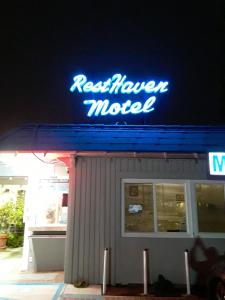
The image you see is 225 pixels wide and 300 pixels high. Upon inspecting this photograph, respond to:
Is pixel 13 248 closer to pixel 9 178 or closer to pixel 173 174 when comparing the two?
pixel 9 178

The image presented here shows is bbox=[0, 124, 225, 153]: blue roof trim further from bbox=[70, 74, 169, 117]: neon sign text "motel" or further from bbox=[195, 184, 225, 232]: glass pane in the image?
bbox=[70, 74, 169, 117]: neon sign text "motel"

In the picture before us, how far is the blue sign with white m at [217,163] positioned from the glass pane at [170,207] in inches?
57.3

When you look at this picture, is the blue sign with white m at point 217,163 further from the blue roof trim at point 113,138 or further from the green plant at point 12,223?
the green plant at point 12,223

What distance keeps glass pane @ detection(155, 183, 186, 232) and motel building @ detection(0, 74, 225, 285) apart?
0.03 m

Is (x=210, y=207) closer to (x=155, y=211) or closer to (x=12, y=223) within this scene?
(x=155, y=211)

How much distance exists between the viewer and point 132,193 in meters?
8.52

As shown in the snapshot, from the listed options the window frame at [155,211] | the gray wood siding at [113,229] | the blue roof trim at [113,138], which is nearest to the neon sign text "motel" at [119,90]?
the blue roof trim at [113,138]

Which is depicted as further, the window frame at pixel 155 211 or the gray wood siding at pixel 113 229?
the window frame at pixel 155 211

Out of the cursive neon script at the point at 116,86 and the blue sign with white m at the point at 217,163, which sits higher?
the cursive neon script at the point at 116,86

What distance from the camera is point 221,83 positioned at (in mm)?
11484

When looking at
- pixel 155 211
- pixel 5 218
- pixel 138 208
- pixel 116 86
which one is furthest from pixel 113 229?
pixel 5 218

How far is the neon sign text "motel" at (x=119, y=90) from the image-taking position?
10078 millimetres

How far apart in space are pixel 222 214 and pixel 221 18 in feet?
24.6

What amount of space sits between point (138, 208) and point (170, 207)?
88 cm
